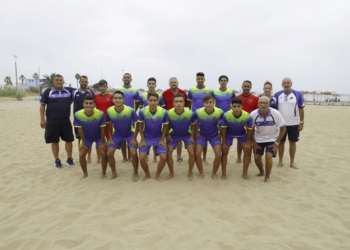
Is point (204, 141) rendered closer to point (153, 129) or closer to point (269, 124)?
point (153, 129)

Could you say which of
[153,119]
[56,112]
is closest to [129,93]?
[153,119]

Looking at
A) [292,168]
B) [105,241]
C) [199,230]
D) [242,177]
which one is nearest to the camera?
[105,241]

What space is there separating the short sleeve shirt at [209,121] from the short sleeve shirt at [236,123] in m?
0.15

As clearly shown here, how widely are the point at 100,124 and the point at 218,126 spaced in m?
2.62

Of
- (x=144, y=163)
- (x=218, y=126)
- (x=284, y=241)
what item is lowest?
(x=284, y=241)

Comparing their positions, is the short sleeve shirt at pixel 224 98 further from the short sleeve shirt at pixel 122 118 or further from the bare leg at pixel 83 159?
the bare leg at pixel 83 159

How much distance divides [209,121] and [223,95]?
4.23ft

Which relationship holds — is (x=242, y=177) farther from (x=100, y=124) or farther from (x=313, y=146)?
(x=313, y=146)

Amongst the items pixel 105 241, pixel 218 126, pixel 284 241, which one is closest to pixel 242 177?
pixel 218 126

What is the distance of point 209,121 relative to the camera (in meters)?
4.61

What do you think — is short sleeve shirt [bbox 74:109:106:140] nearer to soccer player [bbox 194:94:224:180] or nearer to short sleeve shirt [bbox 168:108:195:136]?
short sleeve shirt [bbox 168:108:195:136]

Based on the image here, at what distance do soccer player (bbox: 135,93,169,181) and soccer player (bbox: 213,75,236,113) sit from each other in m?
1.75

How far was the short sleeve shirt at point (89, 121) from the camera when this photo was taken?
14.9ft

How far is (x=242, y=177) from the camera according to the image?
15.3 ft
